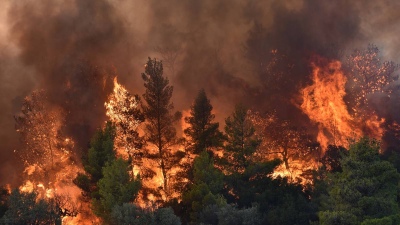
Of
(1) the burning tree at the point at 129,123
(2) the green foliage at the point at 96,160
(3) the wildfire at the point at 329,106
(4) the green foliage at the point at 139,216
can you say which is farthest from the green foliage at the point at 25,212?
(3) the wildfire at the point at 329,106

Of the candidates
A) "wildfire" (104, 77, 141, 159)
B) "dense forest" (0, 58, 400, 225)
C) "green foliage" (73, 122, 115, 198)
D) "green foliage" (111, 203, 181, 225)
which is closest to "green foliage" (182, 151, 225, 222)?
"dense forest" (0, 58, 400, 225)

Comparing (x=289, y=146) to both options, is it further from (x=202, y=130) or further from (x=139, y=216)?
(x=139, y=216)

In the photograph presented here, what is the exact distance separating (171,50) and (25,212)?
38.7 m

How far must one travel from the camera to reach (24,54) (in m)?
64.5

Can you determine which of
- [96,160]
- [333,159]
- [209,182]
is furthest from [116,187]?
[333,159]

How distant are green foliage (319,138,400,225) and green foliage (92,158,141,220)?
561 inches

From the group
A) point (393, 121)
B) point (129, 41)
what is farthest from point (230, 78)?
point (393, 121)

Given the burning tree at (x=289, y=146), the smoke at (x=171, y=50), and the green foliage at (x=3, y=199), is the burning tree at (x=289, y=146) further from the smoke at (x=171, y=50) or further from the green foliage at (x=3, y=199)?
the green foliage at (x=3, y=199)

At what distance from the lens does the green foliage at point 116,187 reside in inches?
1198

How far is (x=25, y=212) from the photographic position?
28.7 m

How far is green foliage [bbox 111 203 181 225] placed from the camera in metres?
27.4

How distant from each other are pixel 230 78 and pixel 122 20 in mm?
20510

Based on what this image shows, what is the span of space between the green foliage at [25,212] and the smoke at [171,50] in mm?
24623

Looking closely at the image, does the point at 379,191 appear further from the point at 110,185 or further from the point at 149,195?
the point at 149,195
